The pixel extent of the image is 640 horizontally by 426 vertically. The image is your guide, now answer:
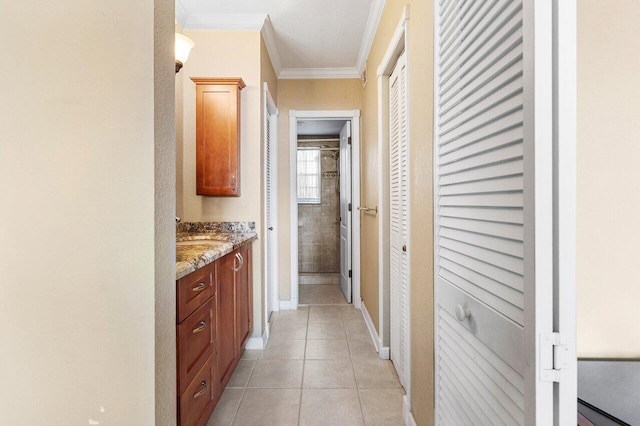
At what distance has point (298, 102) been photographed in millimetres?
3676

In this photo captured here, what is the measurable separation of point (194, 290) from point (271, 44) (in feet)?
8.21

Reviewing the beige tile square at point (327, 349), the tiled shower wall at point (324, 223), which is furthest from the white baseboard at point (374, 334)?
the tiled shower wall at point (324, 223)

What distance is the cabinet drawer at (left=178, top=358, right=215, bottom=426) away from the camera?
1297mm

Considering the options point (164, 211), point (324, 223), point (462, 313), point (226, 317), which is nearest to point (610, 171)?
point (462, 313)

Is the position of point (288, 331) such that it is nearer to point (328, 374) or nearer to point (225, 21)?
point (328, 374)

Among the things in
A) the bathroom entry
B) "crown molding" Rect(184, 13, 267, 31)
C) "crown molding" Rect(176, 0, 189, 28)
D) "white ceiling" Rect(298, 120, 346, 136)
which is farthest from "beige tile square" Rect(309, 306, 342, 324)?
"crown molding" Rect(176, 0, 189, 28)

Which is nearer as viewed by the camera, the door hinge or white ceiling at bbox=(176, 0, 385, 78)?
the door hinge

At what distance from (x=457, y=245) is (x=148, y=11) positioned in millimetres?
1040

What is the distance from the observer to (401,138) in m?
2.01

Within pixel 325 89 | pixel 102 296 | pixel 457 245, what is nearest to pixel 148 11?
pixel 102 296

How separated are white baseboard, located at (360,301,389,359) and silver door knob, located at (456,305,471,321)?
168 cm

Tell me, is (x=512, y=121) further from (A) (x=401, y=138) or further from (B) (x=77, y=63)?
(A) (x=401, y=138)

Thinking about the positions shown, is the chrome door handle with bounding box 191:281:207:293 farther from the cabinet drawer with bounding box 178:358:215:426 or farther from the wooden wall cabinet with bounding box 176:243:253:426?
the cabinet drawer with bounding box 178:358:215:426

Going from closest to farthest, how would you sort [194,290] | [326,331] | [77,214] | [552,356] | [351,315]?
[552,356] → [77,214] → [194,290] → [326,331] → [351,315]
